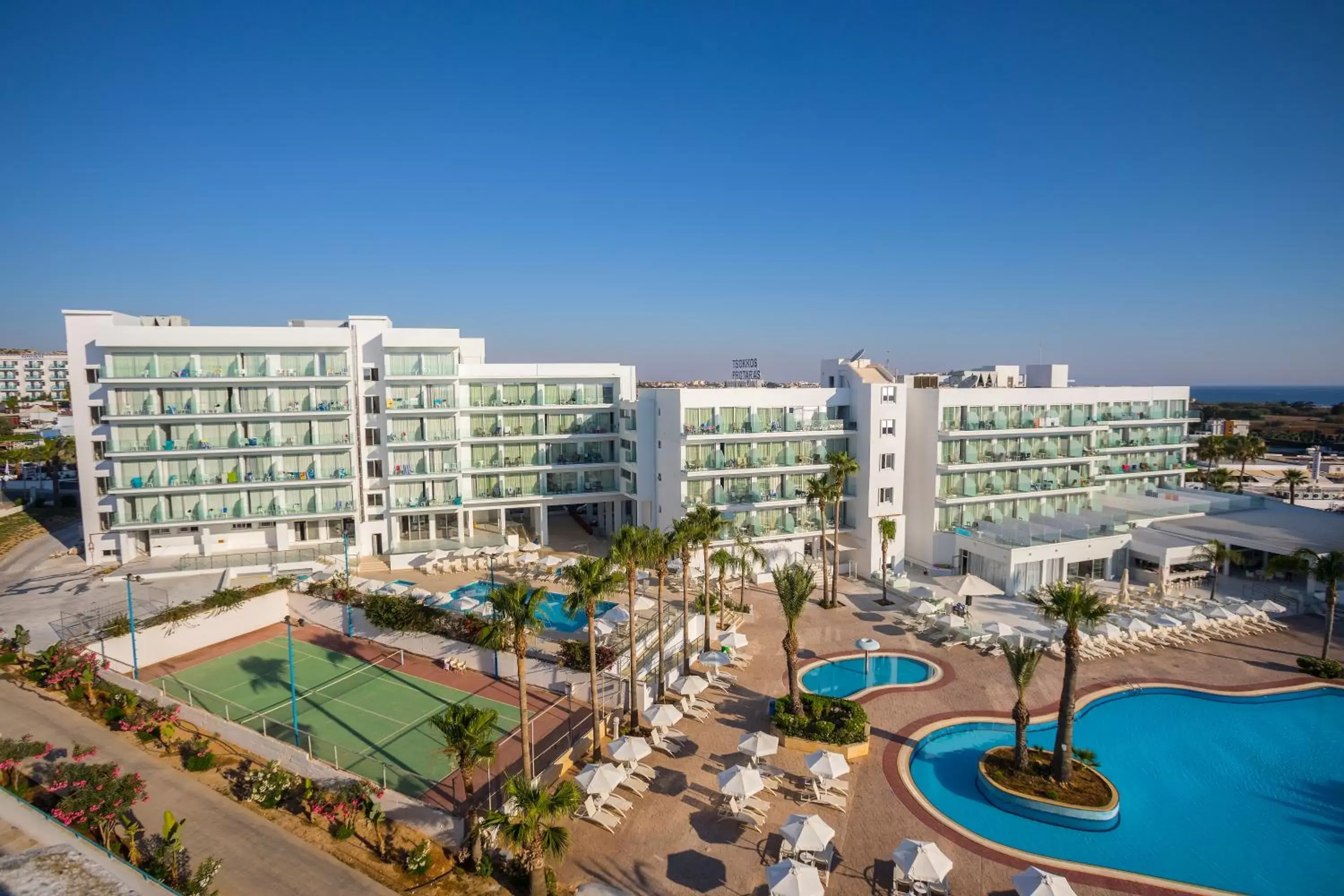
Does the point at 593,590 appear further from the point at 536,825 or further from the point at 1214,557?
the point at 1214,557

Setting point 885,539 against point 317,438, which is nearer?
point 885,539

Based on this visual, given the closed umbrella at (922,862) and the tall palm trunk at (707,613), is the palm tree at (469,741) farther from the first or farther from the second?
the tall palm trunk at (707,613)

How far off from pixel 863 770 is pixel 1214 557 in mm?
31812

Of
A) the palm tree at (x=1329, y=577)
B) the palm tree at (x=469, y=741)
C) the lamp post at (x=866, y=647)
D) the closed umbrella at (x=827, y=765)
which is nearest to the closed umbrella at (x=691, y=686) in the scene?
the closed umbrella at (x=827, y=765)

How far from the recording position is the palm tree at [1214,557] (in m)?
41.8

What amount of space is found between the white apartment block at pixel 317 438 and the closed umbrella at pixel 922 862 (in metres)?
35.0

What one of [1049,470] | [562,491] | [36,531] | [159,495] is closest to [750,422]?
[562,491]

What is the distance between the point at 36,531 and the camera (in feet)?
171

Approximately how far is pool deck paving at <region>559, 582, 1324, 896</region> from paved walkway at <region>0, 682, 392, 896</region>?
21.7 feet

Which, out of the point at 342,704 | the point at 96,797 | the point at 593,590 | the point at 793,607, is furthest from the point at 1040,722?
the point at 96,797

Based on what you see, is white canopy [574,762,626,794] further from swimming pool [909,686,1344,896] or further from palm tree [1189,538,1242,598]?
palm tree [1189,538,1242,598]

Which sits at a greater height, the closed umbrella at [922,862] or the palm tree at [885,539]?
the palm tree at [885,539]

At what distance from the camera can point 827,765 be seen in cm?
2200

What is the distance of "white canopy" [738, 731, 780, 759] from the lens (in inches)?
900
